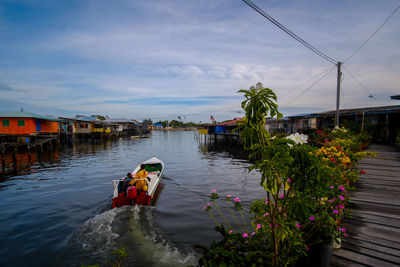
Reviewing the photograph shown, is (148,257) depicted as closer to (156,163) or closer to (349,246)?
(349,246)

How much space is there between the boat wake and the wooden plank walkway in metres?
3.95

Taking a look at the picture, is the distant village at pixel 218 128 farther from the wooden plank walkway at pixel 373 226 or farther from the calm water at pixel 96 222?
the calm water at pixel 96 222

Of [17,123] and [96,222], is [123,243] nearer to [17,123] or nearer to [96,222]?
[96,222]

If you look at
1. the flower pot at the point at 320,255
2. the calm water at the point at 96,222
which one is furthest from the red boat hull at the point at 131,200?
the flower pot at the point at 320,255

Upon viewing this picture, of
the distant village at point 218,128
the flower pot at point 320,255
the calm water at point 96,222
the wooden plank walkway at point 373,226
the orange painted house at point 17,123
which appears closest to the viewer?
the flower pot at point 320,255

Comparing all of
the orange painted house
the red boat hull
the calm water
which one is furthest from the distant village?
the red boat hull

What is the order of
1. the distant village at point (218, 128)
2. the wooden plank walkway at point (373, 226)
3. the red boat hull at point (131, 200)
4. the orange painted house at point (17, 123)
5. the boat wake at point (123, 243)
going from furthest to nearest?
1. the orange painted house at point (17, 123)
2. the distant village at point (218, 128)
3. the red boat hull at point (131, 200)
4. the boat wake at point (123, 243)
5. the wooden plank walkway at point (373, 226)

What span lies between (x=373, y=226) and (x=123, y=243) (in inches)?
262

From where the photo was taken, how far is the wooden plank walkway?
324 centimetres

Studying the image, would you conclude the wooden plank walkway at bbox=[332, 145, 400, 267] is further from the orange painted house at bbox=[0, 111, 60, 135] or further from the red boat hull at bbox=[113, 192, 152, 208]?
the orange painted house at bbox=[0, 111, 60, 135]

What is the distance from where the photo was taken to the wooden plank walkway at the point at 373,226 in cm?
324

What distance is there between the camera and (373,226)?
4145 mm

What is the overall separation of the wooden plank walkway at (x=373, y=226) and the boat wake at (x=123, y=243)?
395cm

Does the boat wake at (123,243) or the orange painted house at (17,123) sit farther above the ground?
the orange painted house at (17,123)
